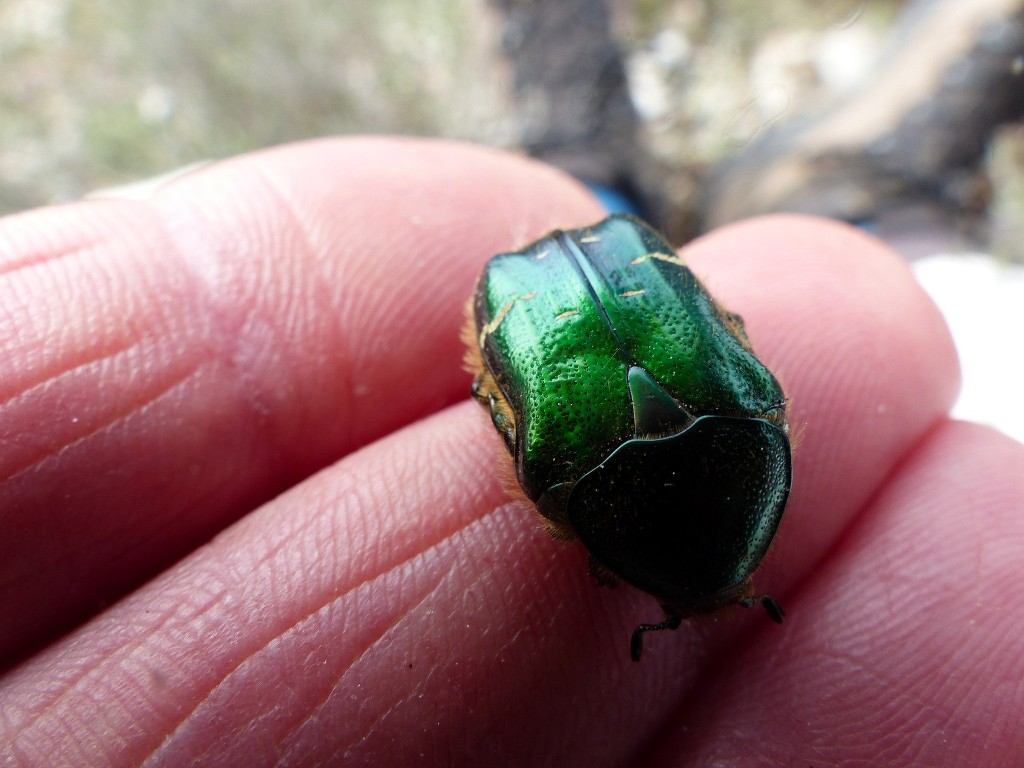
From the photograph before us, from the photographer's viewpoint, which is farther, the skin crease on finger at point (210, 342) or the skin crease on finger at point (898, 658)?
the skin crease on finger at point (210, 342)

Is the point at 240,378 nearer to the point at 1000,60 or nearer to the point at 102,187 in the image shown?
the point at 102,187

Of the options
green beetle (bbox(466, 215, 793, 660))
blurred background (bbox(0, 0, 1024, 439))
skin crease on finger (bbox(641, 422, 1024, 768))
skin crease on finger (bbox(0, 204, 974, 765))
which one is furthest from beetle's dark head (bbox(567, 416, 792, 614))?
blurred background (bbox(0, 0, 1024, 439))

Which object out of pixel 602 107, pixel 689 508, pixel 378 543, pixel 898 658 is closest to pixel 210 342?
pixel 378 543

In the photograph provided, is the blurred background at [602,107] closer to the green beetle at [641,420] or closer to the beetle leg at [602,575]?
the green beetle at [641,420]

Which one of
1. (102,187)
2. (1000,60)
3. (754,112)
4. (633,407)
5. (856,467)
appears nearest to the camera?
(633,407)

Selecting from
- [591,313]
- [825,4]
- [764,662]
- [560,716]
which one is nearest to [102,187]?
[591,313]

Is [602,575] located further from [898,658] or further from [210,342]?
[210,342]

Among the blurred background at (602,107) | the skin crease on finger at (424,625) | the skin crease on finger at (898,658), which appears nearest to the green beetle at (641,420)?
the skin crease on finger at (424,625)

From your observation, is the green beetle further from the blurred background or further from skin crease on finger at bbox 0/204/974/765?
the blurred background
